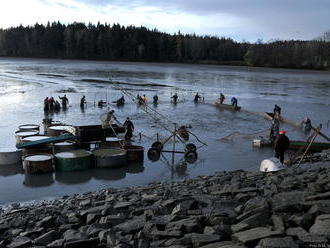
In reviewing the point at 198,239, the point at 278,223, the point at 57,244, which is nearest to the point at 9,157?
the point at 57,244

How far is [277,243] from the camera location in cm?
559

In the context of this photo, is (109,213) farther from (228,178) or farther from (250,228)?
(228,178)

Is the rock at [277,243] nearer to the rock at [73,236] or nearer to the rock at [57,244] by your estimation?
the rock at [73,236]

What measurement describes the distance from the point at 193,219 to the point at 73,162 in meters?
8.56

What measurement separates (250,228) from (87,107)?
2862cm

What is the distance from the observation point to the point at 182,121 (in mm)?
28281

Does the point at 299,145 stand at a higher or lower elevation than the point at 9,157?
lower

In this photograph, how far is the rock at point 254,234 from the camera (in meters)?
5.92

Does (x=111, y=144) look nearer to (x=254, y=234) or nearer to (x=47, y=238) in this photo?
(x=47, y=238)

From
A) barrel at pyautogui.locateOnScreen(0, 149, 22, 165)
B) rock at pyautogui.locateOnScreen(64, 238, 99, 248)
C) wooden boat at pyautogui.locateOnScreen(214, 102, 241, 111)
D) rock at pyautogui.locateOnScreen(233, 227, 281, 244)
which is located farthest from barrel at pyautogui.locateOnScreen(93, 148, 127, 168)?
wooden boat at pyautogui.locateOnScreen(214, 102, 241, 111)

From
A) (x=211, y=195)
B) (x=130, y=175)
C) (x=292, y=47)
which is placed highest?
(x=292, y=47)

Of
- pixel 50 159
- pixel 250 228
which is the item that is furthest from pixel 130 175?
pixel 250 228

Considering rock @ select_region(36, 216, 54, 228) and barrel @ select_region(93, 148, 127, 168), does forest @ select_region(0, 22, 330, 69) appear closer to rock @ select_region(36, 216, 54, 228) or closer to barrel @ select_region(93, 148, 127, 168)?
barrel @ select_region(93, 148, 127, 168)

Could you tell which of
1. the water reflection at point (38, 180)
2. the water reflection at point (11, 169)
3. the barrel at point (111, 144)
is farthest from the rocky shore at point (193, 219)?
the barrel at point (111, 144)
